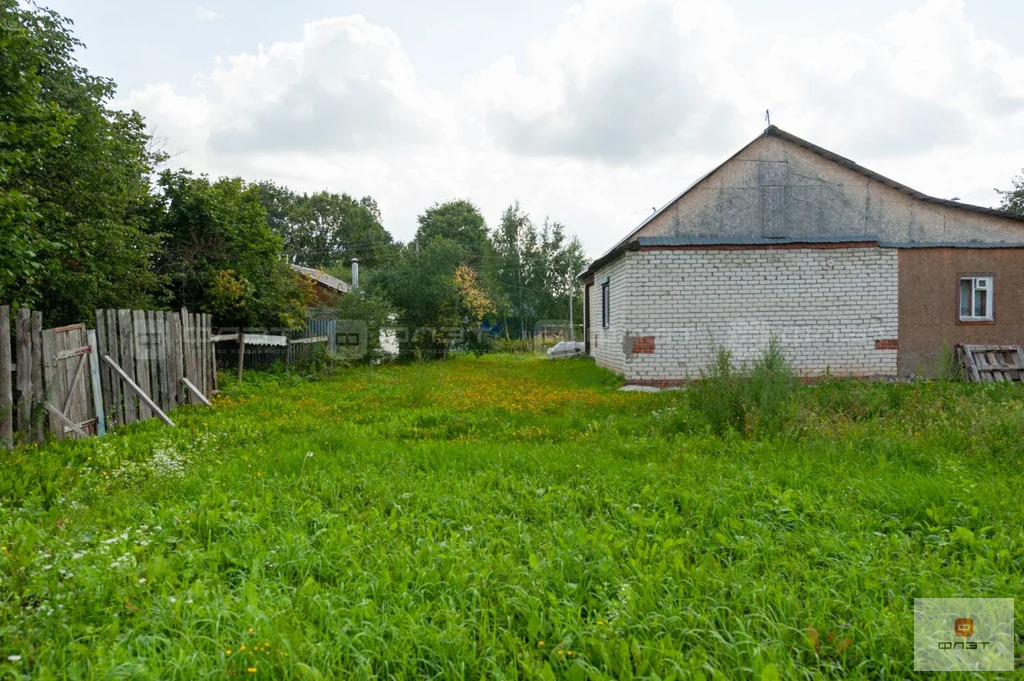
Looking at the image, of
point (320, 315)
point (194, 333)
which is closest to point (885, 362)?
point (194, 333)

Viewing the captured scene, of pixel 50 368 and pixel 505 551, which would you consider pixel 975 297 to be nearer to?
pixel 505 551

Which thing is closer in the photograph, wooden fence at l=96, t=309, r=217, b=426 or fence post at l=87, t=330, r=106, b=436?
fence post at l=87, t=330, r=106, b=436

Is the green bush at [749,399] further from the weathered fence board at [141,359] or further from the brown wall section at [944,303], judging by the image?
the weathered fence board at [141,359]

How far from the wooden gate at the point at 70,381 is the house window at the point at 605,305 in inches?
453

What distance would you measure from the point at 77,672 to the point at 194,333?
29.5ft

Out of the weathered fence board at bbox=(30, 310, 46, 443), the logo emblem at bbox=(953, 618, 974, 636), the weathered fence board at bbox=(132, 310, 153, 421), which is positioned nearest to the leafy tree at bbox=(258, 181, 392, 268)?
the weathered fence board at bbox=(132, 310, 153, 421)

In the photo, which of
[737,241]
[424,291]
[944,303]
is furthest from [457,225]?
[944,303]

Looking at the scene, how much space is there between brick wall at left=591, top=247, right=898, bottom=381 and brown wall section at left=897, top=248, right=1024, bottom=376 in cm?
34

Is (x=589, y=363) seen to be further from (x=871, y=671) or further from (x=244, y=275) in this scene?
(x=871, y=671)

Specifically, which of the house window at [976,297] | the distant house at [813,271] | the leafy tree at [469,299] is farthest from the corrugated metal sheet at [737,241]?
the leafy tree at [469,299]

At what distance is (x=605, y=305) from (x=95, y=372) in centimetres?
1196

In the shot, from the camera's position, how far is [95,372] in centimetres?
735

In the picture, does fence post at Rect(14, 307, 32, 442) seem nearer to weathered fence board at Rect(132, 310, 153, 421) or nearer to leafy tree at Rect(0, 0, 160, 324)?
leafy tree at Rect(0, 0, 160, 324)

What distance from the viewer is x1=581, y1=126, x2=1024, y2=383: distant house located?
12.5 metres
